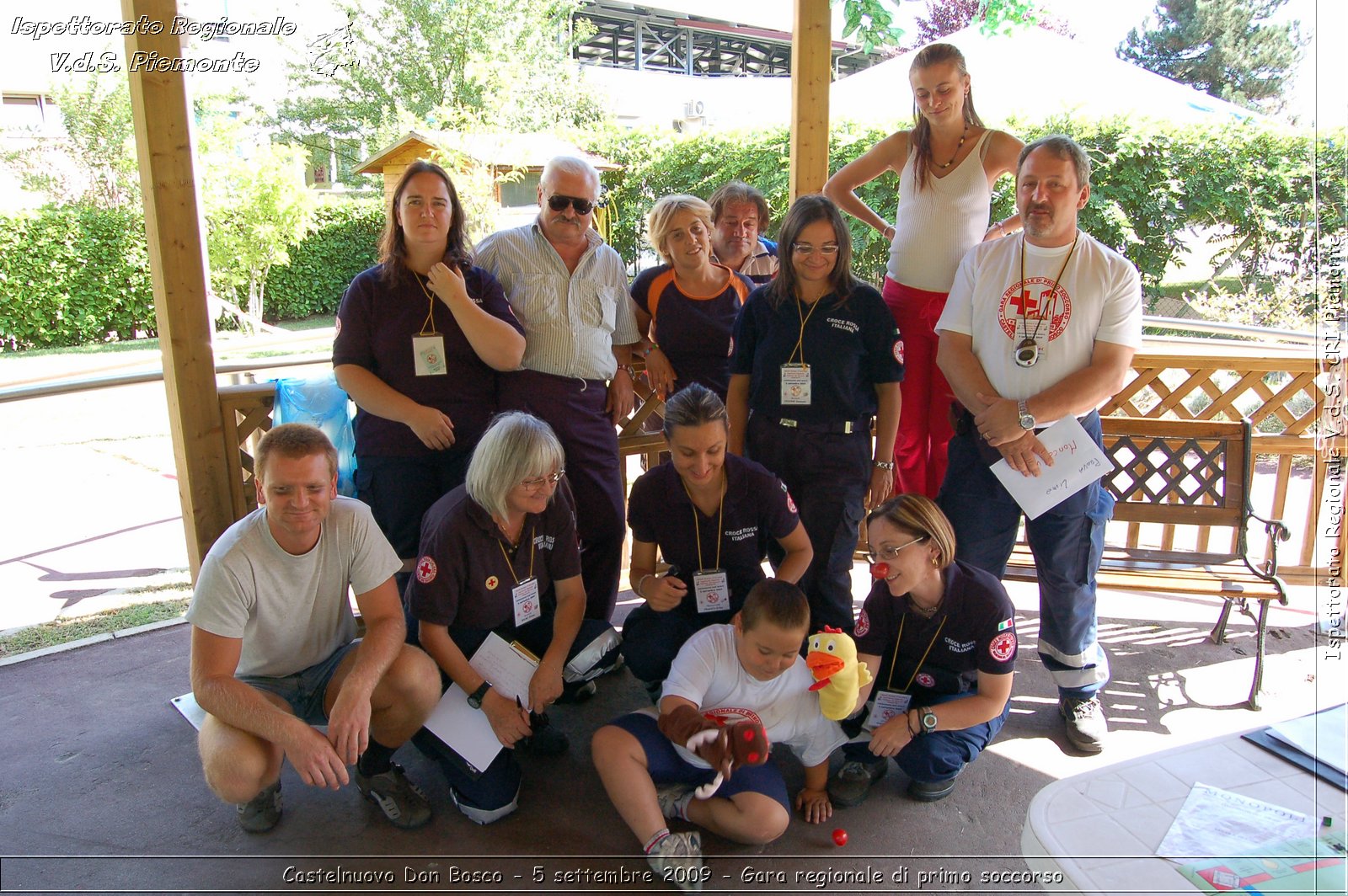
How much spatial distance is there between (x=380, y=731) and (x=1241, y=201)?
10.8 meters

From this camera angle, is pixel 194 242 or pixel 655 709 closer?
pixel 655 709

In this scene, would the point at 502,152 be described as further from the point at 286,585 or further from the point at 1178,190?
the point at 286,585

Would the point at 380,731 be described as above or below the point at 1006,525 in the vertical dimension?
below

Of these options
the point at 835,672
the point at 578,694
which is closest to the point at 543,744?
the point at 578,694

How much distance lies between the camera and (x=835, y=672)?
229 centimetres

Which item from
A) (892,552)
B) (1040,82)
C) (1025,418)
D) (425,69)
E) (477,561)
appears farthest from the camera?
(425,69)

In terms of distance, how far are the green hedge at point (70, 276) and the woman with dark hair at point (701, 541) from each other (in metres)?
12.4

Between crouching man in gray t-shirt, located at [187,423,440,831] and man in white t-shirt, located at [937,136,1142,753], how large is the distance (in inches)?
Answer: 69.3

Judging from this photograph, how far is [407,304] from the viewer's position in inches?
109

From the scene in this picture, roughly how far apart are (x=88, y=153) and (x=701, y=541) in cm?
1495

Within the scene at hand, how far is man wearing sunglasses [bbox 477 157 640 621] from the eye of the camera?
2953mm

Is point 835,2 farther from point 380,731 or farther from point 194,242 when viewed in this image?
point 380,731

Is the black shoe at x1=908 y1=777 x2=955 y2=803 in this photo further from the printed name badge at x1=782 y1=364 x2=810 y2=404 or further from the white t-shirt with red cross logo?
the printed name badge at x1=782 y1=364 x2=810 y2=404

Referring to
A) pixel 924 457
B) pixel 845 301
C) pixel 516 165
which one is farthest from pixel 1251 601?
pixel 516 165
